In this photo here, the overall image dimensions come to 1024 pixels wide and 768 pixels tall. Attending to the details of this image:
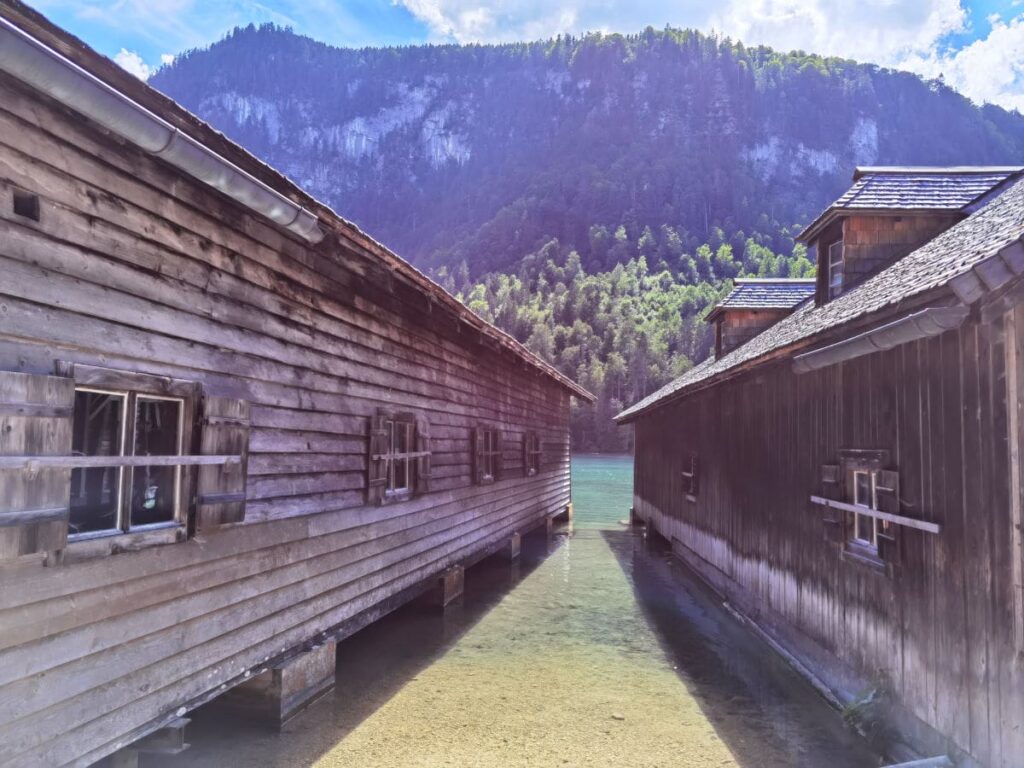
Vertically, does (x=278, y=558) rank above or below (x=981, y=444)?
below

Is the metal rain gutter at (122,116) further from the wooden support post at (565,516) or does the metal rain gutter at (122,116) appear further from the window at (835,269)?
Result: the wooden support post at (565,516)

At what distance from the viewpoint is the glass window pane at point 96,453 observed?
157 inches

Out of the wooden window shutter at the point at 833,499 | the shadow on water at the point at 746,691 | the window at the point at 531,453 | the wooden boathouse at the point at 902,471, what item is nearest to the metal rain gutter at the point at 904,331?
the wooden boathouse at the point at 902,471

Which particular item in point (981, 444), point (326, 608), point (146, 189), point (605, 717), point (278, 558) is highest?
point (146, 189)

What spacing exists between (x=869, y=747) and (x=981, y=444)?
9.99ft

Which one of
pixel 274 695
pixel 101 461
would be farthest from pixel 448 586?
pixel 101 461

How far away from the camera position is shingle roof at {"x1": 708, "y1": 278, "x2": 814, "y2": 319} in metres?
15.2

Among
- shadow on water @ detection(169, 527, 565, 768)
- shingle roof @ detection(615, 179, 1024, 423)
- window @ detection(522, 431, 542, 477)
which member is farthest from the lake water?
window @ detection(522, 431, 542, 477)

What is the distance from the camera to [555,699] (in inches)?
263

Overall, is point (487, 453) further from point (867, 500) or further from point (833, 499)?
point (867, 500)

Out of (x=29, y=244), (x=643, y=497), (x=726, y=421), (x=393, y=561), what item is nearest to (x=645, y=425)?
(x=643, y=497)

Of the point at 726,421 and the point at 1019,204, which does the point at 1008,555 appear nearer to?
the point at 1019,204

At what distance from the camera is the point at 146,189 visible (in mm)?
4219

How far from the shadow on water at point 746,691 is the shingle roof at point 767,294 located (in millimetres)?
6757
